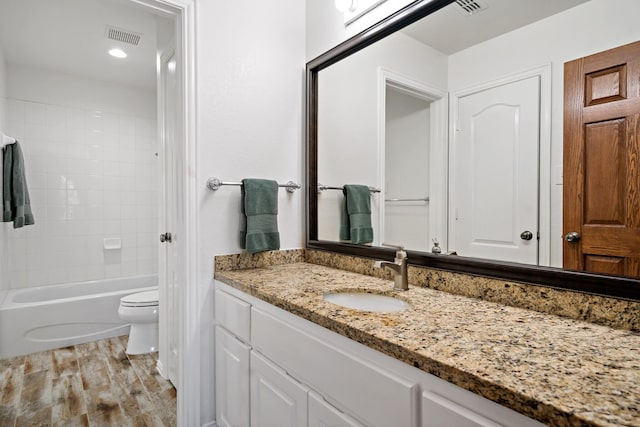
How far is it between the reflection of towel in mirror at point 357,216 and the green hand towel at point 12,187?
2624 mm

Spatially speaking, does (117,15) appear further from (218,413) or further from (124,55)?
(218,413)

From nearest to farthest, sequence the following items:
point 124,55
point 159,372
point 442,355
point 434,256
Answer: point 442,355, point 434,256, point 159,372, point 124,55

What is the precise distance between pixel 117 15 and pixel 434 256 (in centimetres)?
259

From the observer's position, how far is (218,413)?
5.22 feet

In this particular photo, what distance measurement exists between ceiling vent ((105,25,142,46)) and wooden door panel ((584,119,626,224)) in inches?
116

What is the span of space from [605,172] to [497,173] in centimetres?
29

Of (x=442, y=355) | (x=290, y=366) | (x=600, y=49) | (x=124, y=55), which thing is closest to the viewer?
(x=442, y=355)

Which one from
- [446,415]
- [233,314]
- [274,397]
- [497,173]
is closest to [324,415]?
[274,397]

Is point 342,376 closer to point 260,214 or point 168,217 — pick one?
point 260,214

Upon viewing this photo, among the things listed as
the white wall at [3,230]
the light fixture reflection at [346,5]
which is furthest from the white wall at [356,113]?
the white wall at [3,230]

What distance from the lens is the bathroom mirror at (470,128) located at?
0.98 m

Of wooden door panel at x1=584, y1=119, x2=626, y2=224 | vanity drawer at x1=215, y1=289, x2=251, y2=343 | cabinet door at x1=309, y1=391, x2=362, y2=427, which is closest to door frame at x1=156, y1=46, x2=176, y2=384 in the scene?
vanity drawer at x1=215, y1=289, x2=251, y2=343

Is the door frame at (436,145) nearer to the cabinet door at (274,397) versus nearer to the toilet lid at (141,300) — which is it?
the cabinet door at (274,397)

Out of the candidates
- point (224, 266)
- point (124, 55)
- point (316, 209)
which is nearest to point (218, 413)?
point (224, 266)
